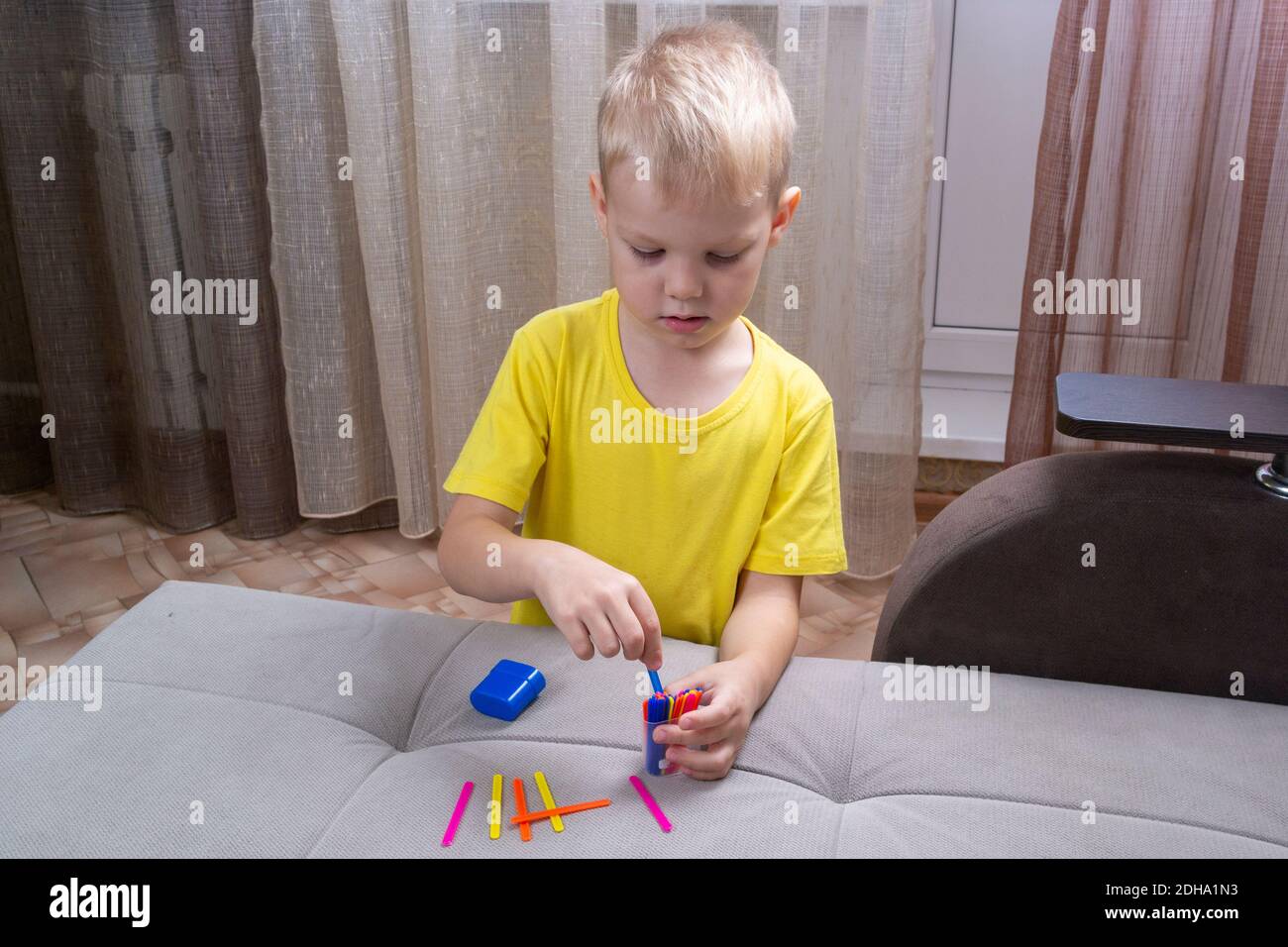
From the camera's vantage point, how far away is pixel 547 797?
83 cm

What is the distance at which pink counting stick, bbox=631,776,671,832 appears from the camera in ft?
2.65

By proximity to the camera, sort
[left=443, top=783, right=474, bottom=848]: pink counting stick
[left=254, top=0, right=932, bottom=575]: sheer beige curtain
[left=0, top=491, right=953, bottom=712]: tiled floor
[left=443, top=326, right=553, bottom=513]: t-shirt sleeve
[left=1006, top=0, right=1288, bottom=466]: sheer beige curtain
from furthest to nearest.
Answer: [left=0, top=491, right=953, bottom=712]: tiled floor
[left=254, top=0, right=932, bottom=575]: sheer beige curtain
[left=1006, top=0, right=1288, bottom=466]: sheer beige curtain
[left=443, top=326, right=553, bottom=513]: t-shirt sleeve
[left=443, top=783, right=474, bottom=848]: pink counting stick

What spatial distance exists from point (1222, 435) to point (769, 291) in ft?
2.81

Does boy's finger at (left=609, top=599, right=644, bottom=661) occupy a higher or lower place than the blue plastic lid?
higher

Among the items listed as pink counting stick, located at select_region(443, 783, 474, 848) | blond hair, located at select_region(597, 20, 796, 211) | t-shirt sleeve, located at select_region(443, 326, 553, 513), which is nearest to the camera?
pink counting stick, located at select_region(443, 783, 474, 848)

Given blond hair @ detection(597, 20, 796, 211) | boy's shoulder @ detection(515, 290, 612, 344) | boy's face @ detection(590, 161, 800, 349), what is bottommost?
boy's shoulder @ detection(515, 290, 612, 344)

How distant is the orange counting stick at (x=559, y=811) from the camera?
2.63 feet

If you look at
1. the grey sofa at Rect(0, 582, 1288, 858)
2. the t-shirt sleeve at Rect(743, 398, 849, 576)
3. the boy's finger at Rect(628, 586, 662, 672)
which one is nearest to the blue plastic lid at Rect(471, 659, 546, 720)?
the grey sofa at Rect(0, 582, 1288, 858)

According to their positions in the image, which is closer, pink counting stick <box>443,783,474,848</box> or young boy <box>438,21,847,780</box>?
pink counting stick <box>443,783,474,848</box>

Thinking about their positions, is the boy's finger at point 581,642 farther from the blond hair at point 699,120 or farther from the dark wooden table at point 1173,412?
the dark wooden table at point 1173,412

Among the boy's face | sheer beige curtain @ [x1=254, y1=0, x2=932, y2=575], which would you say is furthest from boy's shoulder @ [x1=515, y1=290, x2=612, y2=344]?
sheer beige curtain @ [x1=254, y1=0, x2=932, y2=575]

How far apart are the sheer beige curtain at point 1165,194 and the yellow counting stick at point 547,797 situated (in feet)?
3.49

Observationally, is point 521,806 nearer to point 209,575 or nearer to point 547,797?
point 547,797

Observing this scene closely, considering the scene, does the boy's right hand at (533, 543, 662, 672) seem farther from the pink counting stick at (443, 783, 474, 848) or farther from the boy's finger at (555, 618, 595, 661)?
the pink counting stick at (443, 783, 474, 848)
